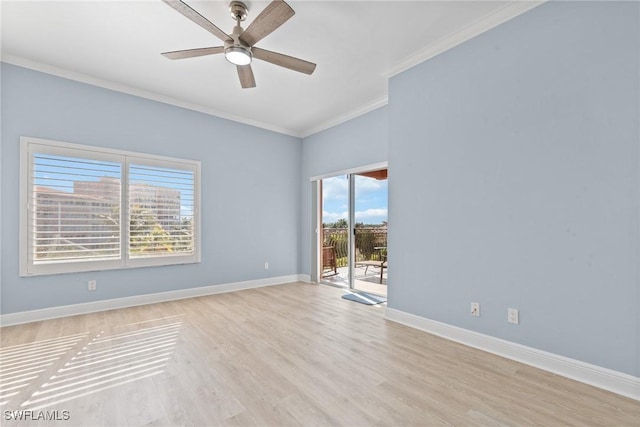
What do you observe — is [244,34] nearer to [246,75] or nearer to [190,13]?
[190,13]

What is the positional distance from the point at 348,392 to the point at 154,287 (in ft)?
10.9

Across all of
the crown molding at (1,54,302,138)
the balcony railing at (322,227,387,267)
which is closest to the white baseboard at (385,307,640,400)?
the balcony railing at (322,227,387,267)

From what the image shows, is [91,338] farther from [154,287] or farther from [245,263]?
[245,263]

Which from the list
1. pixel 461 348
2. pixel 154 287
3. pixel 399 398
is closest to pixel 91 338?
pixel 154 287

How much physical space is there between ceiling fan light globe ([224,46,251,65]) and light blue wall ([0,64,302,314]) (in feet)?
7.26

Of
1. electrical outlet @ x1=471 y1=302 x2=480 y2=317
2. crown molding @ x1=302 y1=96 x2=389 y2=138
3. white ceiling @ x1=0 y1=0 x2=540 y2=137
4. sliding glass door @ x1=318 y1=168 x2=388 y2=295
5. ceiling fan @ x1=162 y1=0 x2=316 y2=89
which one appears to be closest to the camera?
ceiling fan @ x1=162 y1=0 x2=316 y2=89

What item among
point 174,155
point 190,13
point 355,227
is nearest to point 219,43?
point 190,13

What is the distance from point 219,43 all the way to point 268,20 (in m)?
1.13

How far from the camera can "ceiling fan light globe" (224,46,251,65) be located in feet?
7.95

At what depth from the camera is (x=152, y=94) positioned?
402 cm

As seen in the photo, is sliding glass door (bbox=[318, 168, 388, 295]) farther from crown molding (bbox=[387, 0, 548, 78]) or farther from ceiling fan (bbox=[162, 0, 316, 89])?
ceiling fan (bbox=[162, 0, 316, 89])

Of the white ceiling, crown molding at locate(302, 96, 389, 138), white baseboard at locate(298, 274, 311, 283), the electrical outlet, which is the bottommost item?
white baseboard at locate(298, 274, 311, 283)

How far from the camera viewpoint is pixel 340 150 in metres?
4.94

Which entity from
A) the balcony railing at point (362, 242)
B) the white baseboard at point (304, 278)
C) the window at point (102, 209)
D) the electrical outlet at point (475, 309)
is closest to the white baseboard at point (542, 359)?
the electrical outlet at point (475, 309)
